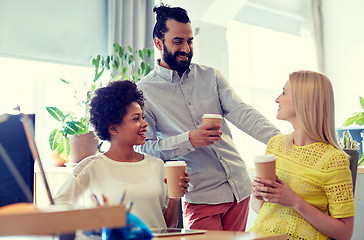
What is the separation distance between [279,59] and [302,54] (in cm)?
59

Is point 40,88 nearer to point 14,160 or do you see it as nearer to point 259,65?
point 259,65

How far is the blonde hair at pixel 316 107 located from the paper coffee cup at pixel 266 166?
0.85 feet

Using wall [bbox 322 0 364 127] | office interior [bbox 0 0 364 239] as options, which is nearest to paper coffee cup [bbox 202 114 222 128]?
office interior [bbox 0 0 364 239]

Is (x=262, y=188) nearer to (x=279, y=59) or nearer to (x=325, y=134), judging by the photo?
(x=325, y=134)

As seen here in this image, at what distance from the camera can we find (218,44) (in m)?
5.38

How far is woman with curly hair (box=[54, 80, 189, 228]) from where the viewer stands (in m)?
1.65

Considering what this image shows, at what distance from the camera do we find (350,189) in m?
1.53

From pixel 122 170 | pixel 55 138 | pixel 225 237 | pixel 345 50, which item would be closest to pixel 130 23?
pixel 55 138

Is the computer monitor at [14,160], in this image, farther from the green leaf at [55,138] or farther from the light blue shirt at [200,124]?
the green leaf at [55,138]

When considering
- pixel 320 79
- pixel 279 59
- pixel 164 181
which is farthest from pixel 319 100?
pixel 279 59

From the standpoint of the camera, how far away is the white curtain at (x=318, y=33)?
6.96 m

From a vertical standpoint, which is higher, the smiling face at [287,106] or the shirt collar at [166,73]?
the shirt collar at [166,73]

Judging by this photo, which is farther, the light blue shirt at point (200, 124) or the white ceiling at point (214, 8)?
the white ceiling at point (214, 8)

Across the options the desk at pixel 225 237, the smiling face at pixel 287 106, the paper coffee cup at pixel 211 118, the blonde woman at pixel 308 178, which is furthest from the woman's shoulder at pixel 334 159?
the paper coffee cup at pixel 211 118
